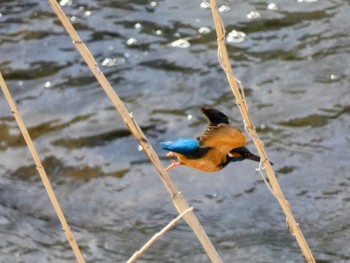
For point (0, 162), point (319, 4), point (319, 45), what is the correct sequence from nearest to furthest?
point (0, 162)
point (319, 45)
point (319, 4)

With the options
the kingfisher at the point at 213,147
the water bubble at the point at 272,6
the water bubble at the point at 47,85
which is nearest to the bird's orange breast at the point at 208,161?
the kingfisher at the point at 213,147

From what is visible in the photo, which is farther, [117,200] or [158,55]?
[158,55]

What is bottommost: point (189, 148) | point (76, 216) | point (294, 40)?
point (76, 216)

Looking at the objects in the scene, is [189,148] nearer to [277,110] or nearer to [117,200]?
[117,200]

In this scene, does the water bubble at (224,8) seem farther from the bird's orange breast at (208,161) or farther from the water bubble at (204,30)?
the bird's orange breast at (208,161)

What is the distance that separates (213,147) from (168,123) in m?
2.44

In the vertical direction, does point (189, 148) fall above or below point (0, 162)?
above

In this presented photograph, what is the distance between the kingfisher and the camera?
72cm

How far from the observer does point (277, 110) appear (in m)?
3.17

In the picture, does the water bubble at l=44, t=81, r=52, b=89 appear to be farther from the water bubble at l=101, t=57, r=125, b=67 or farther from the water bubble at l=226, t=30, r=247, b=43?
the water bubble at l=226, t=30, r=247, b=43

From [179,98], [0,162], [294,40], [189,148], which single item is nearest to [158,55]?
[179,98]

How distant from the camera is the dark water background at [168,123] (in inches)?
107

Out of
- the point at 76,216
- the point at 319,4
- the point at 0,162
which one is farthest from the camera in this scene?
the point at 319,4

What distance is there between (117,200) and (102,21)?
46.1 inches
